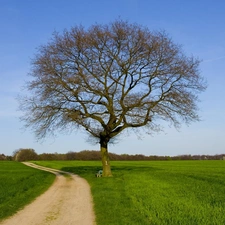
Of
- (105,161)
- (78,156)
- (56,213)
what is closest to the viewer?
(56,213)

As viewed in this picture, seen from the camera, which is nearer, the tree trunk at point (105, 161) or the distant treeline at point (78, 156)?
the tree trunk at point (105, 161)

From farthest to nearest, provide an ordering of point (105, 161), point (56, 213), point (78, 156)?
point (78, 156)
point (105, 161)
point (56, 213)

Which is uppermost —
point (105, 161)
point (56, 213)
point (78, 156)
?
point (78, 156)

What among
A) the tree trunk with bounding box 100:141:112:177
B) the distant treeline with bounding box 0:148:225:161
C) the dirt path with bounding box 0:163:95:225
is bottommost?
the dirt path with bounding box 0:163:95:225

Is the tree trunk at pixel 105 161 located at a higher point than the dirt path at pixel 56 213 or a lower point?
higher

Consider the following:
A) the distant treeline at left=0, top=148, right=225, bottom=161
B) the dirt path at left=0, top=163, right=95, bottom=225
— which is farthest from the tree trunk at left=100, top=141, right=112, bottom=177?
the distant treeline at left=0, top=148, right=225, bottom=161

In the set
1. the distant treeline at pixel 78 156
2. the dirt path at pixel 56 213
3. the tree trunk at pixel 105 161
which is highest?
the distant treeline at pixel 78 156

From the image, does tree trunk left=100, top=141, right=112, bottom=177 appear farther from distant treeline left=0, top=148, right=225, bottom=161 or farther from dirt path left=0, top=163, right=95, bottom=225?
distant treeline left=0, top=148, right=225, bottom=161

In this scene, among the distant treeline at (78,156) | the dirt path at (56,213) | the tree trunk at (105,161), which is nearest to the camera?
the dirt path at (56,213)

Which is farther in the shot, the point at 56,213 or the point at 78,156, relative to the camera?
the point at 78,156

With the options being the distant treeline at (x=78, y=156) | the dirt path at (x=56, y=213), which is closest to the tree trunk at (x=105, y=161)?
the dirt path at (x=56, y=213)

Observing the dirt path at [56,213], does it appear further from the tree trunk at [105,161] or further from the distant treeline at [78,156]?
the distant treeline at [78,156]

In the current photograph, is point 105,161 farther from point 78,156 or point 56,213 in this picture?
point 78,156

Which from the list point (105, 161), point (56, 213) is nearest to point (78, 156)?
point (105, 161)
